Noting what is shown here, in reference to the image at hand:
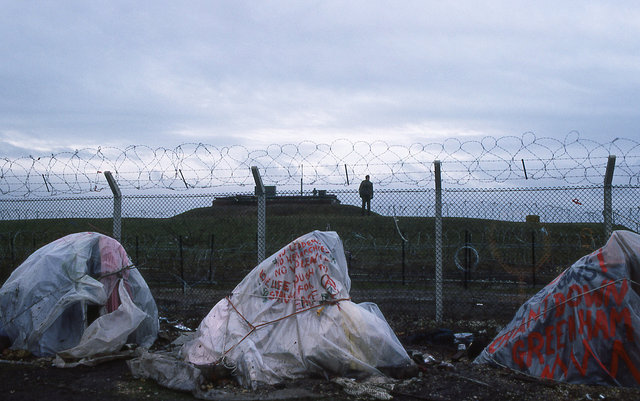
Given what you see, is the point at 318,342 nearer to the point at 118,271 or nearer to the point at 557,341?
the point at 557,341

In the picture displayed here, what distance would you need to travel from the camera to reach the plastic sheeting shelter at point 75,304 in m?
6.09

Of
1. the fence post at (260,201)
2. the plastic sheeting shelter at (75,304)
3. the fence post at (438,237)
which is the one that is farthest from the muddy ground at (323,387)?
the fence post at (260,201)

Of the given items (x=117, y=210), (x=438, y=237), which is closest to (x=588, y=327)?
(x=438, y=237)

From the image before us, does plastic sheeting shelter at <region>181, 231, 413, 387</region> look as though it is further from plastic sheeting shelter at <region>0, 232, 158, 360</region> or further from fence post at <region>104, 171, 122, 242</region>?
fence post at <region>104, 171, 122, 242</region>

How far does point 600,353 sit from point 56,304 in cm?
546

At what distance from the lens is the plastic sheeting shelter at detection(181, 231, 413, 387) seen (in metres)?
5.23

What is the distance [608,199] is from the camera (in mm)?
6734

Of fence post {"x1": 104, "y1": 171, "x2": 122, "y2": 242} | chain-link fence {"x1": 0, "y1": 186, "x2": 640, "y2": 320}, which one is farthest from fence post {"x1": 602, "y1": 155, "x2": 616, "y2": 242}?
fence post {"x1": 104, "y1": 171, "x2": 122, "y2": 242}

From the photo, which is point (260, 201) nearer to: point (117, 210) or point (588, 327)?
point (117, 210)

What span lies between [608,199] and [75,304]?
638 centimetres

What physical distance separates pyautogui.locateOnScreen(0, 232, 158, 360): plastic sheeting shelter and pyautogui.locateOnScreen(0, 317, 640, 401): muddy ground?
31cm

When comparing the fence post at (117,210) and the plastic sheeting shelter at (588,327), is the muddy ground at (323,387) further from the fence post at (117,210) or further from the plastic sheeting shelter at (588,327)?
the fence post at (117,210)

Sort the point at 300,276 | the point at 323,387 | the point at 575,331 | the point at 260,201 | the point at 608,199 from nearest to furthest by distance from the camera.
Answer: the point at 323,387, the point at 575,331, the point at 300,276, the point at 608,199, the point at 260,201

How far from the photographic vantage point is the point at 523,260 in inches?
493
